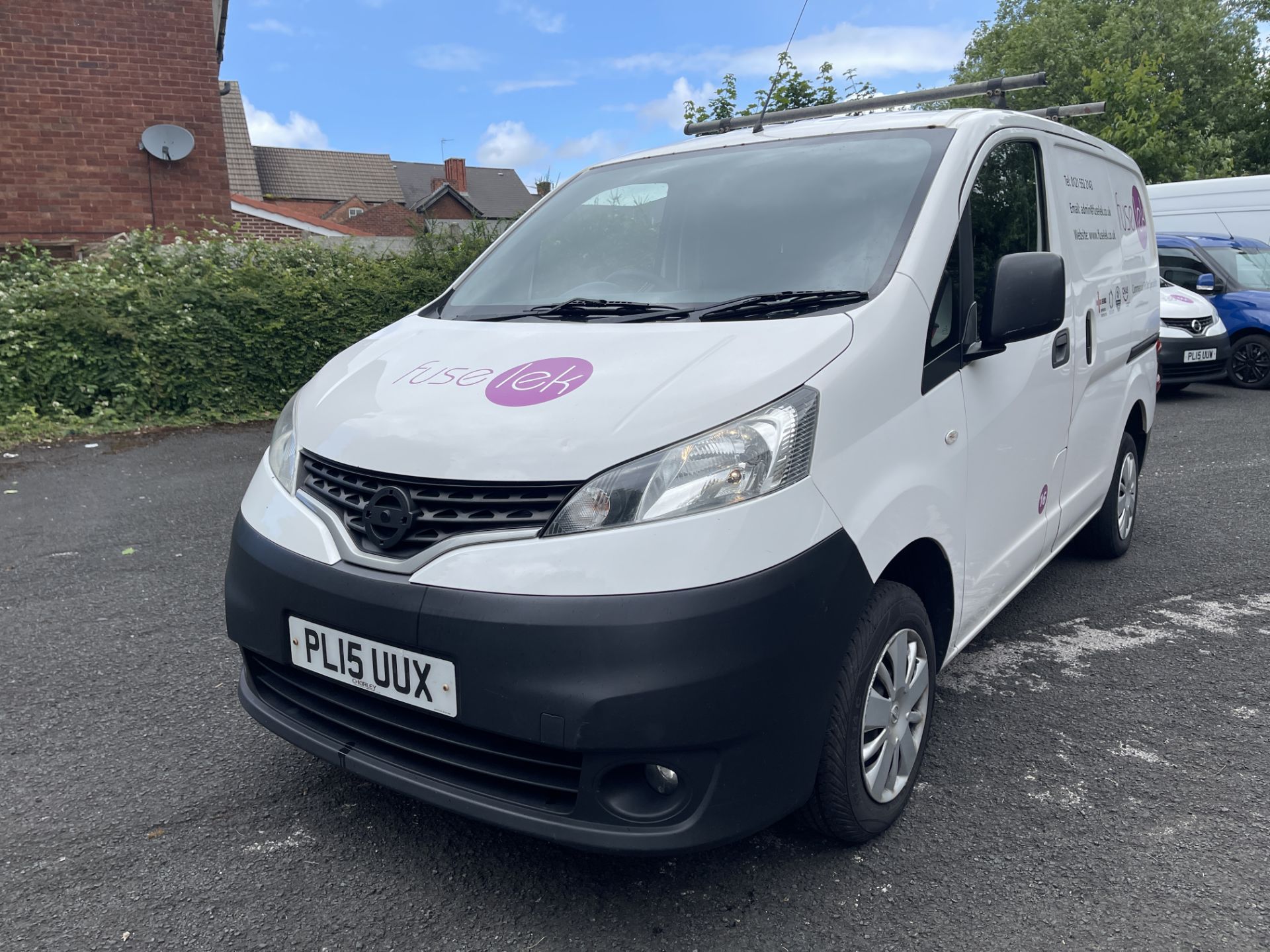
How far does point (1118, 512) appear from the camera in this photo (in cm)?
491

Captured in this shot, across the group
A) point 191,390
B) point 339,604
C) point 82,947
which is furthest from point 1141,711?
point 191,390

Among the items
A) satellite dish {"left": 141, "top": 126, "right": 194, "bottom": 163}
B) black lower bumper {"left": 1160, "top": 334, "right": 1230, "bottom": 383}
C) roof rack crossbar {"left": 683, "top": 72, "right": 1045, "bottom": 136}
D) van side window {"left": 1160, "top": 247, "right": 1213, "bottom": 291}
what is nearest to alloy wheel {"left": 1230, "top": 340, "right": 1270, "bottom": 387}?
black lower bumper {"left": 1160, "top": 334, "right": 1230, "bottom": 383}

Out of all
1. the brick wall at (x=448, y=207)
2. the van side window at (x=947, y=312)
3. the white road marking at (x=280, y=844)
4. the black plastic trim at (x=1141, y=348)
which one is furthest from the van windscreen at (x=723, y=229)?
the brick wall at (x=448, y=207)

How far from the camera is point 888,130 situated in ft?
10.5

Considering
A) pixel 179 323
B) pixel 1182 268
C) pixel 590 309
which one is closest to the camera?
pixel 590 309

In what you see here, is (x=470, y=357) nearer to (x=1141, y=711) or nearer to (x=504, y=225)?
(x=1141, y=711)

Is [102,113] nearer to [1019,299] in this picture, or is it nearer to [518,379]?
[518,379]

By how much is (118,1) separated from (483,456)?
553 inches

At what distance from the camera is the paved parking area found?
7.58 ft

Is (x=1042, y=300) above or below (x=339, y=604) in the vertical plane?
above

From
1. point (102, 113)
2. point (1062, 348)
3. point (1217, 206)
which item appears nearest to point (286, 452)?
point (1062, 348)

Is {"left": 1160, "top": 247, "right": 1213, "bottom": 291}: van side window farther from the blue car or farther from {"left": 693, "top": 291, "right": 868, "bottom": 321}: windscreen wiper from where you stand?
{"left": 693, "top": 291, "right": 868, "bottom": 321}: windscreen wiper

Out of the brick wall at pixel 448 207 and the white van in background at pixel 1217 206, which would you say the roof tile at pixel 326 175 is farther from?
the white van in background at pixel 1217 206

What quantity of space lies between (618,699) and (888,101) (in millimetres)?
3333
